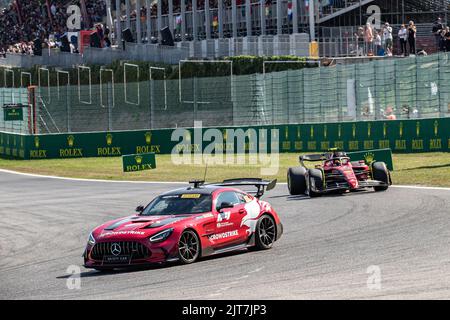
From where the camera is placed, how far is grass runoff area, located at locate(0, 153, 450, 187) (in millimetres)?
30447

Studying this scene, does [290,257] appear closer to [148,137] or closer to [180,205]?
[180,205]

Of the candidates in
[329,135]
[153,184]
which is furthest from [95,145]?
[153,184]

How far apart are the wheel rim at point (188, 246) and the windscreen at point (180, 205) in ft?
2.23

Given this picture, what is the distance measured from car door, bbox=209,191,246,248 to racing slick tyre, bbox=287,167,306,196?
29.8ft

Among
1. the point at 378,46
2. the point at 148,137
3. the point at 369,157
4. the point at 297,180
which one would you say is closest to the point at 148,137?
the point at 148,137

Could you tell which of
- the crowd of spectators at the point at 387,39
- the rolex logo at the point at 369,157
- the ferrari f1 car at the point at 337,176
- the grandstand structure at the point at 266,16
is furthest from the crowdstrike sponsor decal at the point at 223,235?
the grandstand structure at the point at 266,16

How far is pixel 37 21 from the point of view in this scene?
75938mm

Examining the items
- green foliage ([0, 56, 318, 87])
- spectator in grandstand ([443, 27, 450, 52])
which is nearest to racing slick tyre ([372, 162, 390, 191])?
spectator in grandstand ([443, 27, 450, 52])

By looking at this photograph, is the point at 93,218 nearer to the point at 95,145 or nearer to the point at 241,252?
the point at 241,252

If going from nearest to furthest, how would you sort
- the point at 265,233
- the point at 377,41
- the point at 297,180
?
the point at 265,233, the point at 297,180, the point at 377,41

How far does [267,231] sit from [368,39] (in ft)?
100

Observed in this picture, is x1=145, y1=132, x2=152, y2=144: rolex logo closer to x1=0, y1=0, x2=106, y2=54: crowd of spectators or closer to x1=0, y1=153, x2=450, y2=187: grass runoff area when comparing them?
x1=0, y1=153, x2=450, y2=187: grass runoff area

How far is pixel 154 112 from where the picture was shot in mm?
48250

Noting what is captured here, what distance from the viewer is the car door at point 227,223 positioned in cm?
1677
